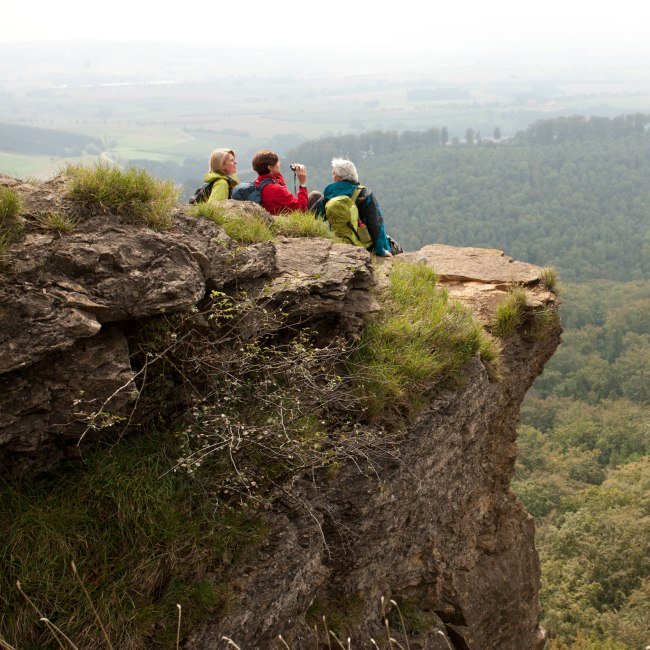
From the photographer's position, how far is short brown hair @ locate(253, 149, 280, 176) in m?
8.80

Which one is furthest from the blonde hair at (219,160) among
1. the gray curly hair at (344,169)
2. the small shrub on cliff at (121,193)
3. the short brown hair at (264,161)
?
the small shrub on cliff at (121,193)

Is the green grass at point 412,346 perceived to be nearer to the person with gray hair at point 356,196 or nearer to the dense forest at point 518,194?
the person with gray hair at point 356,196

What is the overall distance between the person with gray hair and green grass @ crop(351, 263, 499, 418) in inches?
45.8

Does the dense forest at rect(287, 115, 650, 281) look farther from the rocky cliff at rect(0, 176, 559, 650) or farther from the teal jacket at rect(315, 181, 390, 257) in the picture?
the rocky cliff at rect(0, 176, 559, 650)

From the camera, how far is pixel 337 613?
5.73 meters

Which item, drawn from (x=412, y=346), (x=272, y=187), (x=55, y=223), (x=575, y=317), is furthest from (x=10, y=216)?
(x=575, y=317)

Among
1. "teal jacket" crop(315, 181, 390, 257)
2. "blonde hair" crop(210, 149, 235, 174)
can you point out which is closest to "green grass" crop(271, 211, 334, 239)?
"teal jacket" crop(315, 181, 390, 257)

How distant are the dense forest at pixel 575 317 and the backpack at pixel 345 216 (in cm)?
2045

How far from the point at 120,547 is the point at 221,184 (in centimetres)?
515

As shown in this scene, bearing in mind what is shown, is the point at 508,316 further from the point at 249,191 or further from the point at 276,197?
the point at 249,191

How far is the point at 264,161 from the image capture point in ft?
28.9

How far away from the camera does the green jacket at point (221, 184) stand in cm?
836

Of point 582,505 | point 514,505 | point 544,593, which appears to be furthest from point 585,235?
point 514,505

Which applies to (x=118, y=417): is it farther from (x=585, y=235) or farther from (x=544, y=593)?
(x=585, y=235)
